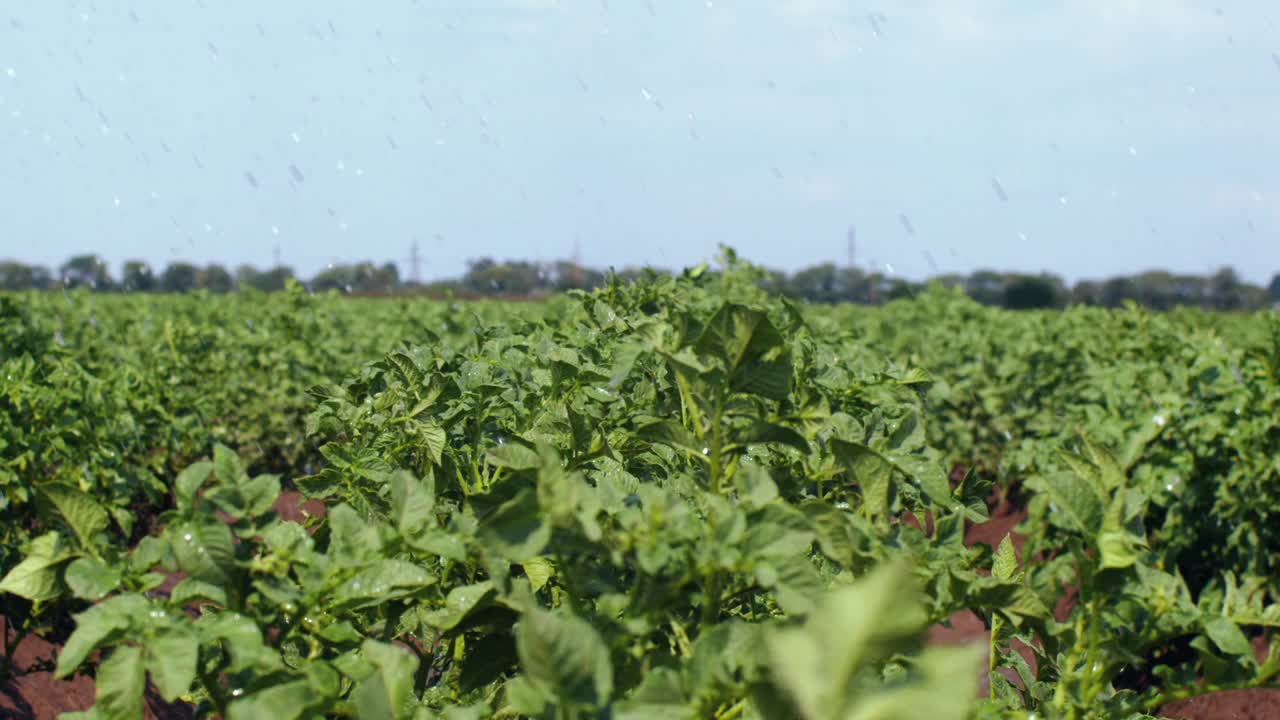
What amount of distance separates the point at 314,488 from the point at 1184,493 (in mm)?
4848

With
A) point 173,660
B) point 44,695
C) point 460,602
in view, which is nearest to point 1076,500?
point 460,602

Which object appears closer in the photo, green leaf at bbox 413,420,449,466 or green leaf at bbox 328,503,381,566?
green leaf at bbox 328,503,381,566

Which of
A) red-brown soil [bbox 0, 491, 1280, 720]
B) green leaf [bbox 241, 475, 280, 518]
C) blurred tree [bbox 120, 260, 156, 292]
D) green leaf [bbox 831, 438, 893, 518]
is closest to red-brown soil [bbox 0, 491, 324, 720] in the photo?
red-brown soil [bbox 0, 491, 1280, 720]

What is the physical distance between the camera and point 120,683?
1072 mm

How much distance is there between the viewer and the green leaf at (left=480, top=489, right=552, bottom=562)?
3.39ft

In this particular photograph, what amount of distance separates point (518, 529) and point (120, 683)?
17.8 inches

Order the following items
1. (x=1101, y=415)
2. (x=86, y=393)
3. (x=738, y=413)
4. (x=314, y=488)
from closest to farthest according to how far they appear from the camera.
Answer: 1. (x=738, y=413)
2. (x=314, y=488)
3. (x=86, y=393)
4. (x=1101, y=415)

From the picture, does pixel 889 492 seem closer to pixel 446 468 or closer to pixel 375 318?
pixel 446 468

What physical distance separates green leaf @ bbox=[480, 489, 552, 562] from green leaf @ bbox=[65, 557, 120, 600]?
452 millimetres

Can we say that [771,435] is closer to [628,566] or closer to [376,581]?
[628,566]

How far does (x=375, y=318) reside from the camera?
16.5 metres

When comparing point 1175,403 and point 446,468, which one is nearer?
point 446,468

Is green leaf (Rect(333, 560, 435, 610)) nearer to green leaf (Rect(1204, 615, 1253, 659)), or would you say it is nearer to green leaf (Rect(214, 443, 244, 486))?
green leaf (Rect(214, 443, 244, 486))

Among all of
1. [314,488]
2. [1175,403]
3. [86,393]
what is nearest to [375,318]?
[86,393]
